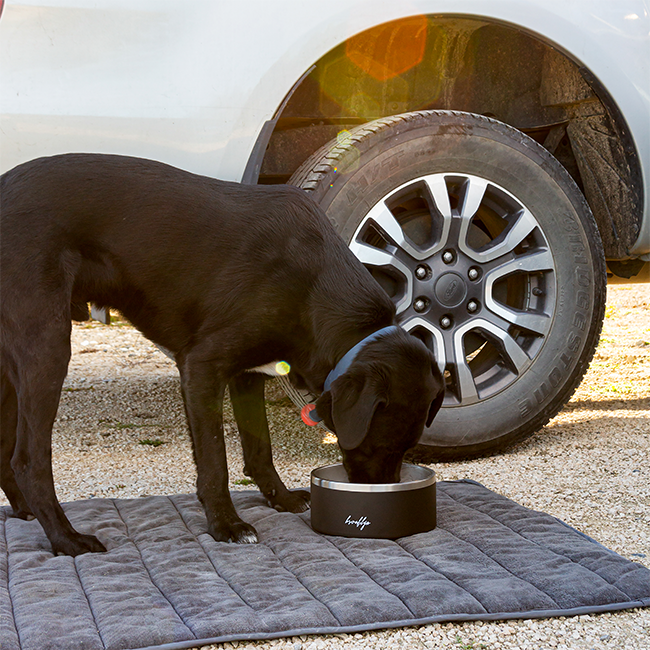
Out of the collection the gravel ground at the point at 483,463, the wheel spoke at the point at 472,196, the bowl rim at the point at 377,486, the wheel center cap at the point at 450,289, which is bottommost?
the gravel ground at the point at 483,463

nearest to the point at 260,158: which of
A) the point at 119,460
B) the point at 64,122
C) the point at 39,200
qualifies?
the point at 64,122

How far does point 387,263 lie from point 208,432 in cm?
111

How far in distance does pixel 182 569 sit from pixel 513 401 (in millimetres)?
1807

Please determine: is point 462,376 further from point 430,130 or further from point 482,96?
point 482,96

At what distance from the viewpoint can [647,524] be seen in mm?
2809

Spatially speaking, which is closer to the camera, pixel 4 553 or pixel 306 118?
pixel 4 553

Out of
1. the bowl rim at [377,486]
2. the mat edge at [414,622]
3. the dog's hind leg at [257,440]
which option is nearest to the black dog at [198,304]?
the bowl rim at [377,486]

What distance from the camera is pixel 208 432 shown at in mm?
2793

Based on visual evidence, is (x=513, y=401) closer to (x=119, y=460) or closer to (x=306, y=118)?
(x=306, y=118)

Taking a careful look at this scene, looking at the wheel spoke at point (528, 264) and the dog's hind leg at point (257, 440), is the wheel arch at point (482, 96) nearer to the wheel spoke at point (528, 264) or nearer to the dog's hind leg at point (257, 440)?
the wheel spoke at point (528, 264)

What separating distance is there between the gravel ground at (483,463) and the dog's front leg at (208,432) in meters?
0.63

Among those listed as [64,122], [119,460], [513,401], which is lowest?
[119,460]

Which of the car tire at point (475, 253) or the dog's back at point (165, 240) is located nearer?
the dog's back at point (165, 240)

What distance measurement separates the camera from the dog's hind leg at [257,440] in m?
3.12
